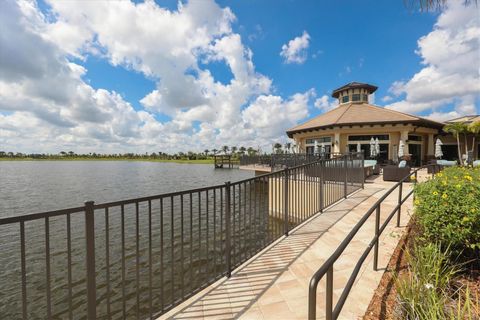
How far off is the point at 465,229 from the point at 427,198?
516 mm

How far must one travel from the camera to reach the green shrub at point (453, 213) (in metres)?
2.74

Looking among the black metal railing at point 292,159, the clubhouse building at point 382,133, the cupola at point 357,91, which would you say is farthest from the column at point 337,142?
the cupola at point 357,91

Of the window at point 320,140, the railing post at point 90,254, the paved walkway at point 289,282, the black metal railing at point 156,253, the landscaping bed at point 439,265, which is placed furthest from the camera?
the window at point 320,140

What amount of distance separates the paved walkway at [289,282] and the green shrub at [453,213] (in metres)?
0.81

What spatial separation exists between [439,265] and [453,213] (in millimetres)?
715

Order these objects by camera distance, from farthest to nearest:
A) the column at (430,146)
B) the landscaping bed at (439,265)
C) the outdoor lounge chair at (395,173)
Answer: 1. the column at (430,146)
2. the outdoor lounge chair at (395,173)
3. the landscaping bed at (439,265)

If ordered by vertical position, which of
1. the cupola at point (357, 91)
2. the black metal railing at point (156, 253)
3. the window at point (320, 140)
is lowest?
the black metal railing at point (156, 253)

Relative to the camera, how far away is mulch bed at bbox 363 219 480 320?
93.4 inches

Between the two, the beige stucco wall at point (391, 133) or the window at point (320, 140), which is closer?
the beige stucco wall at point (391, 133)

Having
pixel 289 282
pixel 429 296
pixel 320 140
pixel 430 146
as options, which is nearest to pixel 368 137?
pixel 320 140

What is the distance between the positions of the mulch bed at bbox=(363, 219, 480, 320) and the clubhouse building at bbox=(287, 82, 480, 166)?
1620 cm

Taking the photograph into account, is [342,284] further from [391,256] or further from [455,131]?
[455,131]

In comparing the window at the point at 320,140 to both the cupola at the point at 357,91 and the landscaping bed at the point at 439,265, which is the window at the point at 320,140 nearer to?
the cupola at the point at 357,91

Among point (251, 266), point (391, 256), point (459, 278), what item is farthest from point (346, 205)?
point (251, 266)
